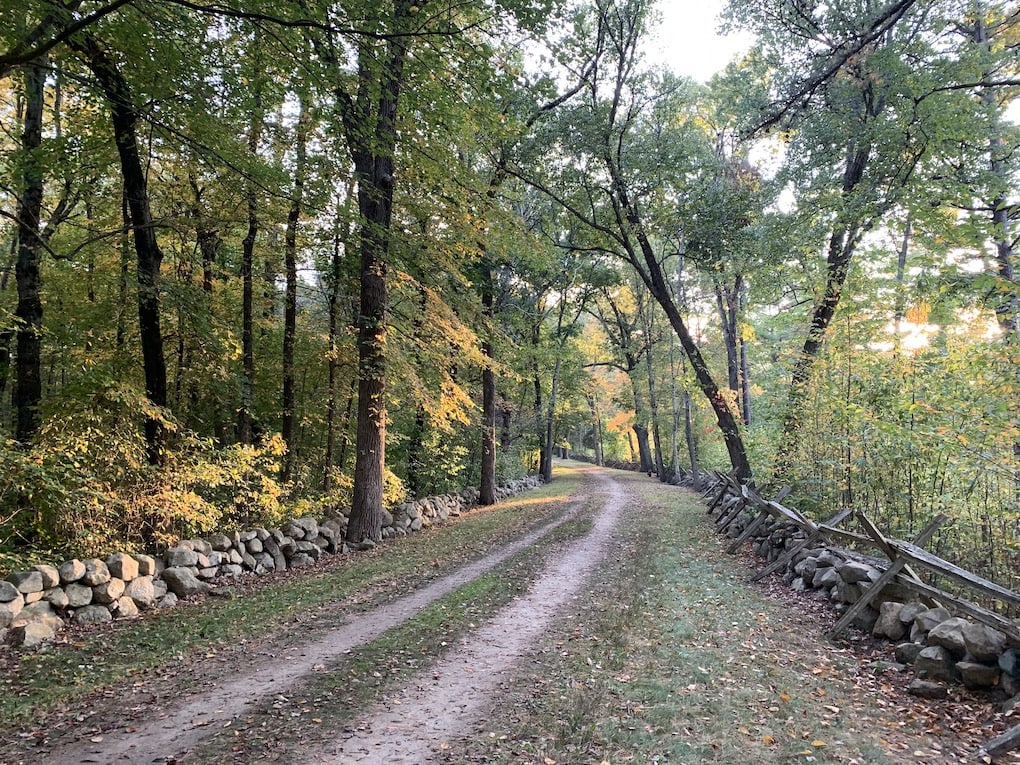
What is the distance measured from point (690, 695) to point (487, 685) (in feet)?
5.49

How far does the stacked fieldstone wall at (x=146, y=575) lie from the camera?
5520 mm

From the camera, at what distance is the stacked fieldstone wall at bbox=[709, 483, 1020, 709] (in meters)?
4.26

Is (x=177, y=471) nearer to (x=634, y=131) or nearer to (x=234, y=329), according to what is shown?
(x=234, y=329)

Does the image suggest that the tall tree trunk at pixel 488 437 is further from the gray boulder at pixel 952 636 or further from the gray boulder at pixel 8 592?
the gray boulder at pixel 952 636

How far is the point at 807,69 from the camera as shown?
10.1m

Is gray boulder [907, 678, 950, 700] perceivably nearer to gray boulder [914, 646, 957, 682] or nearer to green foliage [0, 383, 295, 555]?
gray boulder [914, 646, 957, 682]

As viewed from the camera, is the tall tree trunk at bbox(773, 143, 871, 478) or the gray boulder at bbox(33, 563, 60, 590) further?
the tall tree trunk at bbox(773, 143, 871, 478)

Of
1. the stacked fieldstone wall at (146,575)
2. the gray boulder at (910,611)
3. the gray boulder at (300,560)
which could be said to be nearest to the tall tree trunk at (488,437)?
the stacked fieldstone wall at (146,575)

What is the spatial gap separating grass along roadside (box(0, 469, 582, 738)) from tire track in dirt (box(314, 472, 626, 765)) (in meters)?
1.86

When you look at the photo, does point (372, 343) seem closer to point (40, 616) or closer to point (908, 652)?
point (40, 616)

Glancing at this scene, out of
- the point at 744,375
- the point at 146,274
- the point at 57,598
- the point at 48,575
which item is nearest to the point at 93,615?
the point at 57,598

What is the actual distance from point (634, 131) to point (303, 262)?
912 centimetres

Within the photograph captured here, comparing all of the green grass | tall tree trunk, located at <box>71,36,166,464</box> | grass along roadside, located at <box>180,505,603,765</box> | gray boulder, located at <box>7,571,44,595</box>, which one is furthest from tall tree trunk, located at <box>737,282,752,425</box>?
gray boulder, located at <box>7,571,44,595</box>

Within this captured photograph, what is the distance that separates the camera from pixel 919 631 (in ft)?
16.5
